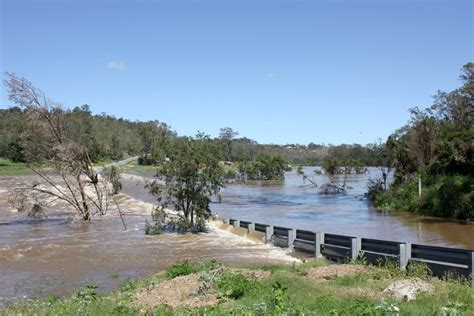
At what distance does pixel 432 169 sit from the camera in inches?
1686

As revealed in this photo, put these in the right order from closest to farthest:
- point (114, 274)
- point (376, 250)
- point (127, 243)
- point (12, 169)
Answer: point (376, 250) < point (114, 274) < point (127, 243) < point (12, 169)

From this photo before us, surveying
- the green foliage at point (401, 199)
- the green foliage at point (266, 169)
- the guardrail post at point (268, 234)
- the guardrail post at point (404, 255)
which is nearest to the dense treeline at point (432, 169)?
the green foliage at point (401, 199)

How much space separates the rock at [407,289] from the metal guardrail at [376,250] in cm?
231

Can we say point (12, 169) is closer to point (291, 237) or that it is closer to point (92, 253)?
point (92, 253)

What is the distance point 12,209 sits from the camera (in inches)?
1741

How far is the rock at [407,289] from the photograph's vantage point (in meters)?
9.96

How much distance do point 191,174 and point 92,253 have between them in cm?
697

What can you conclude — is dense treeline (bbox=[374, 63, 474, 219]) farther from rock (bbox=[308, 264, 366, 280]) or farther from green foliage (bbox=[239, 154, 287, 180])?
green foliage (bbox=[239, 154, 287, 180])

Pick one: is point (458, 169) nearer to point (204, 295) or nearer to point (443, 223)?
point (443, 223)

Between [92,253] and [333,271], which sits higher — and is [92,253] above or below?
below

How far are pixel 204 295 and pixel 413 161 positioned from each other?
41.6m

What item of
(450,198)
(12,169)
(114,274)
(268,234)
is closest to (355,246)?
(268,234)

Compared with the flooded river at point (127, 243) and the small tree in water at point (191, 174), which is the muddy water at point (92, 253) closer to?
the flooded river at point (127, 243)

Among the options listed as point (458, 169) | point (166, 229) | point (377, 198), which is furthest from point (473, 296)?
point (377, 198)
